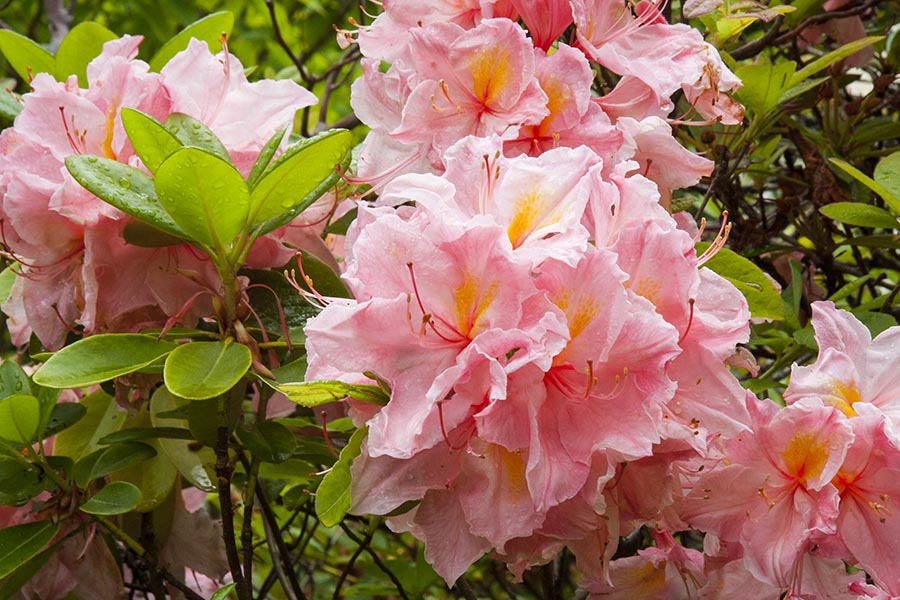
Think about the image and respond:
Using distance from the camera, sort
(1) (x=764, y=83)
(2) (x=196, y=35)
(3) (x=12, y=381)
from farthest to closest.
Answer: (2) (x=196, y=35) → (1) (x=764, y=83) → (3) (x=12, y=381)

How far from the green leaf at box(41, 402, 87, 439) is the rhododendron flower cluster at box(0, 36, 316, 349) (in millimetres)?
123

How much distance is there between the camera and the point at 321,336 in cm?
78

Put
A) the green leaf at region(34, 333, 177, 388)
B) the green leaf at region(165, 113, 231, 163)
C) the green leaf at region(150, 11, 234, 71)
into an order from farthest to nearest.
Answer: the green leaf at region(150, 11, 234, 71)
the green leaf at region(165, 113, 231, 163)
the green leaf at region(34, 333, 177, 388)

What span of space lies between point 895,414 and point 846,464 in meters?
0.06

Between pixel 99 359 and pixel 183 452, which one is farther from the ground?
pixel 99 359

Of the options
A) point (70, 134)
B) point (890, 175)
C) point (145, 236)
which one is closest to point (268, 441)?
point (145, 236)

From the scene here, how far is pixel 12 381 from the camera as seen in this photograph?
1.13 m

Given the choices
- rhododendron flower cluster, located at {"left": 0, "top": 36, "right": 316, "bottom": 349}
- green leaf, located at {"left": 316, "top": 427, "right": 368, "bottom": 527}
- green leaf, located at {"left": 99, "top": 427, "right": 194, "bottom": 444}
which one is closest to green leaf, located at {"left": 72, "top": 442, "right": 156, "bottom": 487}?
green leaf, located at {"left": 99, "top": 427, "right": 194, "bottom": 444}

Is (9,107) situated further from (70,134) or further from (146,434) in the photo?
(146,434)

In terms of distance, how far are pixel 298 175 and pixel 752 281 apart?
443 mm

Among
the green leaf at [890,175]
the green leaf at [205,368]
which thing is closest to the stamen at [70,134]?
the green leaf at [205,368]

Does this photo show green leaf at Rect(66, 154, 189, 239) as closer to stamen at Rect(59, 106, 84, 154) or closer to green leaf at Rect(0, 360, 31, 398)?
stamen at Rect(59, 106, 84, 154)

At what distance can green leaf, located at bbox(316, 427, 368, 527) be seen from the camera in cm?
85

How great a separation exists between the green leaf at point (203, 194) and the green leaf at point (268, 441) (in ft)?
0.77
